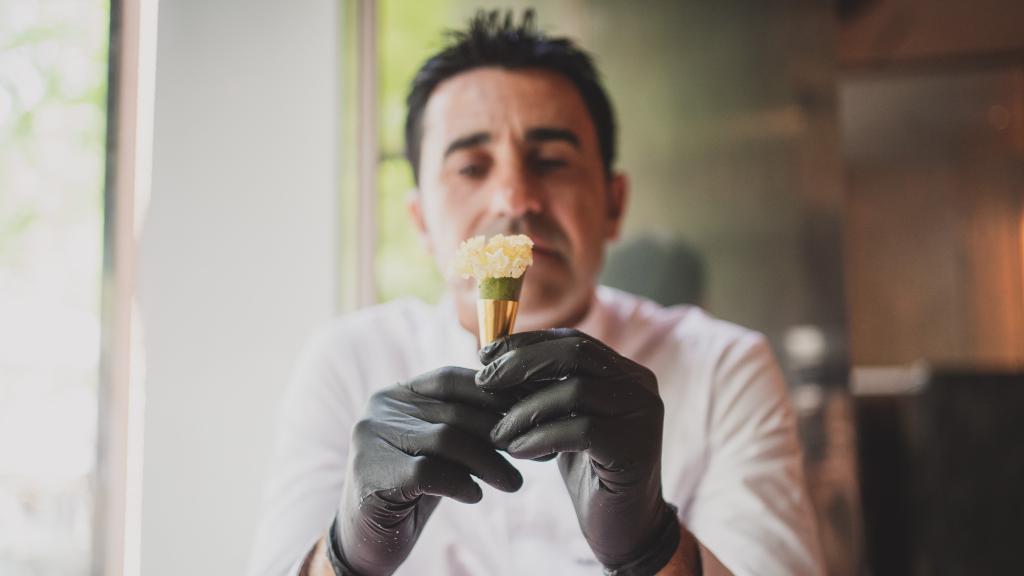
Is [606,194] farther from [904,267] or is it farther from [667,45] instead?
[904,267]

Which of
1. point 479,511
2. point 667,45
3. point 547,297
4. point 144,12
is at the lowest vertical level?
point 479,511

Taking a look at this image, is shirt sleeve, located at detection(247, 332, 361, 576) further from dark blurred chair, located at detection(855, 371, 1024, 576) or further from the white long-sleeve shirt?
dark blurred chair, located at detection(855, 371, 1024, 576)

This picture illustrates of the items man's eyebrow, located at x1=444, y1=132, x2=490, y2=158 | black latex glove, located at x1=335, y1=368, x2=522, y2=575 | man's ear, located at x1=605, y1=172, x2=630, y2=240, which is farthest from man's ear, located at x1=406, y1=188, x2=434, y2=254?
black latex glove, located at x1=335, y1=368, x2=522, y2=575

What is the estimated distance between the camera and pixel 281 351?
1.43m

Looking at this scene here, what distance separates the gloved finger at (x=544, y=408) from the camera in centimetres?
74

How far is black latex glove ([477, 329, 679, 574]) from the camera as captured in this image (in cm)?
73

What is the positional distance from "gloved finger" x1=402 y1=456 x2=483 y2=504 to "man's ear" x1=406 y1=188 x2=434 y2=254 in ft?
1.59

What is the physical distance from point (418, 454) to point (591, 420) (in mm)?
172

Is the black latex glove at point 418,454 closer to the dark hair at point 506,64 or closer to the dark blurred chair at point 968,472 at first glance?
the dark hair at point 506,64

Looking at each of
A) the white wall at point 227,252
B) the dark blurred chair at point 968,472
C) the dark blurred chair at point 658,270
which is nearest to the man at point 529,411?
the white wall at point 227,252

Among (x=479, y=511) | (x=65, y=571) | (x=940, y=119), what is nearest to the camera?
(x=65, y=571)

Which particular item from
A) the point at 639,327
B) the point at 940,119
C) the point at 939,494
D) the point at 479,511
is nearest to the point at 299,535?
the point at 479,511

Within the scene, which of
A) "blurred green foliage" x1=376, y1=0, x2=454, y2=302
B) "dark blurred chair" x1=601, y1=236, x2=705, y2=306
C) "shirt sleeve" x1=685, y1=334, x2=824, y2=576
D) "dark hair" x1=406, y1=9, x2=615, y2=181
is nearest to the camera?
"shirt sleeve" x1=685, y1=334, x2=824, y2=576

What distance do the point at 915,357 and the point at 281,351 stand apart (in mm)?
4069
